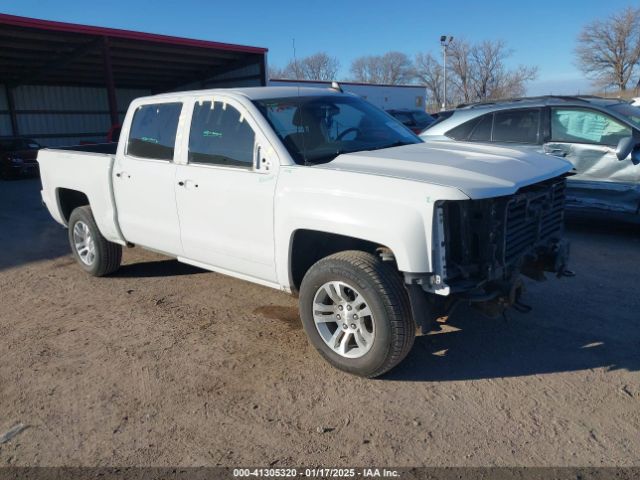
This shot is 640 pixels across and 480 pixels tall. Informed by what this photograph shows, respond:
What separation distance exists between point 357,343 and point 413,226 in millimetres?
953

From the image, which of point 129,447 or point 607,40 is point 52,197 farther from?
point 607,40

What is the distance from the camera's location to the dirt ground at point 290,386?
296 cm

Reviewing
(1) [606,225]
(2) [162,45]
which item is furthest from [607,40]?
(1) [606,225]

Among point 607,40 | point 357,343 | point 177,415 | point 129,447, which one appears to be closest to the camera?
point 129,447

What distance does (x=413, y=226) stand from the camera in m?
3.17

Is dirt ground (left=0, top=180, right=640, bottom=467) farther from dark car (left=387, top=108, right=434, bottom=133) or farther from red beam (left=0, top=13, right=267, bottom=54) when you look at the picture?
dark car (left=387, top=108, right=434, bottom=133)

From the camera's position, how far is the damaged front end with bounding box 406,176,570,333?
3203mm

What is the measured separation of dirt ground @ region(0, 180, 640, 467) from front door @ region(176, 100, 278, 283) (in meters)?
0.65

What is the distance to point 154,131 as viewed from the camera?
16.6 feet

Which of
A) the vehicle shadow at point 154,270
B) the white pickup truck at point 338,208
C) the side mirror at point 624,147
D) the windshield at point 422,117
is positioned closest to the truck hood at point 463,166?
the white pickup truck at point 338,208

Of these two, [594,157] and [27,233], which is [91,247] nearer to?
[27,233]

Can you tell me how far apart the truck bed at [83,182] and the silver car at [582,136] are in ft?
15.6

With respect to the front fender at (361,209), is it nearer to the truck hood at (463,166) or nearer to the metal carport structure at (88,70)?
the truck hood at (463,166)

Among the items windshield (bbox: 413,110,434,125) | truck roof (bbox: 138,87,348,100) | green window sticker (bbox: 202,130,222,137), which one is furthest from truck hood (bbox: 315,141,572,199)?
windshield (bbox: 413,110,434,125)
